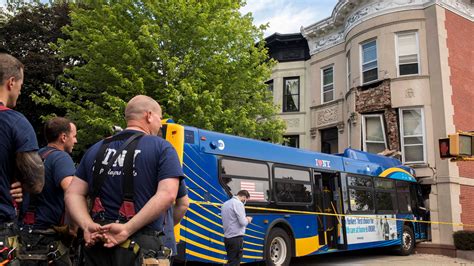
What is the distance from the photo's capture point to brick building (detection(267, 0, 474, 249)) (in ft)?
53.7

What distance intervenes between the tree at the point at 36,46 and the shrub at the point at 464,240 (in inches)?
601

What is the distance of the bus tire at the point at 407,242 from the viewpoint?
1457cm

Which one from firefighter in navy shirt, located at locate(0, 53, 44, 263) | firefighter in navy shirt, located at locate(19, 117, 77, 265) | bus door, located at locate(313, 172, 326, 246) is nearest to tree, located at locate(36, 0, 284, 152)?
bus door, located at locate(313, 172, 326, 246)

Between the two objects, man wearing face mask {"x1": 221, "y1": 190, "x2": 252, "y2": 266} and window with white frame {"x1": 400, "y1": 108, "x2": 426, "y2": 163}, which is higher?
window with white frame {"x1": 400, "y1": 108, "x2": 426, "y2": 163}

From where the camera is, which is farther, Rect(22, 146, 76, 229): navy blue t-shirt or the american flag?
the american flag

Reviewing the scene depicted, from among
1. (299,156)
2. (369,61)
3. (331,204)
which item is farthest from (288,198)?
(369,61)

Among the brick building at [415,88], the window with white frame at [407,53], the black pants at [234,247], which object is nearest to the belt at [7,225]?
the black pants at [234,247]

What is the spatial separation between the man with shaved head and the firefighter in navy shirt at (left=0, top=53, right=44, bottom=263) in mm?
301

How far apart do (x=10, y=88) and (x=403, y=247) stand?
1416cm

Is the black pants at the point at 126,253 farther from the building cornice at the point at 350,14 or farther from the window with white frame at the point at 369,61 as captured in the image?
the building cornice at the point at 350,14

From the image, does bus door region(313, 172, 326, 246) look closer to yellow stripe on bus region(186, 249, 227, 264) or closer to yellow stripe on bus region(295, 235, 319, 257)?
yellow stripe on bus region(295, 235, 319, 257)

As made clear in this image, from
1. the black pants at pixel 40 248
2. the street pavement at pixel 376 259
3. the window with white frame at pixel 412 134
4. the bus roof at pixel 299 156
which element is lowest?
the street pavement at pixel 376 259

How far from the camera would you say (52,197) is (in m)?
3.97

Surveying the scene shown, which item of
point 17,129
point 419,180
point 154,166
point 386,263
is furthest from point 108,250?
point 419,180
